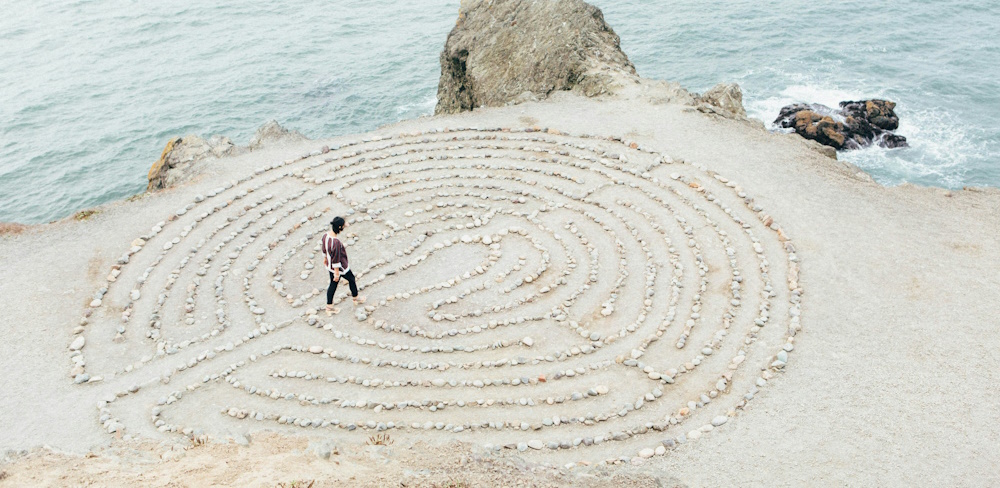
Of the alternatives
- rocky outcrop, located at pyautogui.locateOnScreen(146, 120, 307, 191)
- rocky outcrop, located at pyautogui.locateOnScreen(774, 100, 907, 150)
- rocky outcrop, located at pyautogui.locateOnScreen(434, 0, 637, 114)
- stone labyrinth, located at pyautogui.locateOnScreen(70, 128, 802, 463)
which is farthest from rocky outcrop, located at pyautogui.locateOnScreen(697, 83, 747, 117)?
rocky outcrop, located at pyautogui.locateOnScreen(146, 120, 307, 191)

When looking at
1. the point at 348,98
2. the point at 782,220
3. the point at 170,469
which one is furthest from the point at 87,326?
the point at 348,98

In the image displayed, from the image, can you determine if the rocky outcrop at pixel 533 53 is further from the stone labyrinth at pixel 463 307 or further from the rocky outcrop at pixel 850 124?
the rocky outcrop at pixel 850 124

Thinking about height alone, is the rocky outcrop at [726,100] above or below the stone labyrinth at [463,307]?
above

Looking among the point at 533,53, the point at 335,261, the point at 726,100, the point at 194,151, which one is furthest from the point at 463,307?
the point at 533,53

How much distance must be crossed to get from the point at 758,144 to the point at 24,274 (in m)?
21.5

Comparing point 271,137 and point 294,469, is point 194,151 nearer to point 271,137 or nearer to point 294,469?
point 271,137

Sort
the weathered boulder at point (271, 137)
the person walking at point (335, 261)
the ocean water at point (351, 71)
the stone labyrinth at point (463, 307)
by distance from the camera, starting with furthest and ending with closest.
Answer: the ocean water at point (351, 71)
the weathered boulder at point (271, 137)
the person walking at point (335, 261)
the stone labyrinth at point (463, 307)

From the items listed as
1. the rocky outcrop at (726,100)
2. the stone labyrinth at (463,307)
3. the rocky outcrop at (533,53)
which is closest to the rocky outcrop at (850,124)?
the rocky outcrop at (726,100)

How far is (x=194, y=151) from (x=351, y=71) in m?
21.6

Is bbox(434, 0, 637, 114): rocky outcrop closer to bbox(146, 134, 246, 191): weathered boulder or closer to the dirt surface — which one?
bbox(146, 134, 246, 191): weathered boulder

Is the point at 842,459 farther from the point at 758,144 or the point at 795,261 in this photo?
the point at 758,144

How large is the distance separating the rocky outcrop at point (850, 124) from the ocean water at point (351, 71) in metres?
0.83

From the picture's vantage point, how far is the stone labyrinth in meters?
13.4

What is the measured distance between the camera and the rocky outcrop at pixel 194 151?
2308 centimetres
